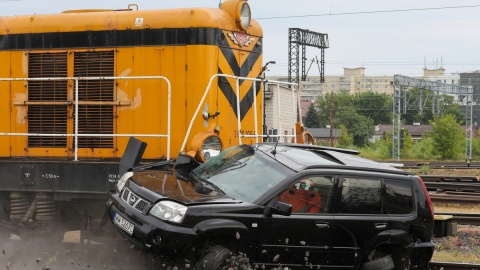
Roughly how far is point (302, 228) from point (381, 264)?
1.03 m

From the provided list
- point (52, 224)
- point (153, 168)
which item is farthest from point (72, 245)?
point (153, 168)

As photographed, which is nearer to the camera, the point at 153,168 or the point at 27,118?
the point at 153,168

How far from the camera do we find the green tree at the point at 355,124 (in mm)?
96875

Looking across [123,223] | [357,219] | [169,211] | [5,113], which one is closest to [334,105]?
[5,113]

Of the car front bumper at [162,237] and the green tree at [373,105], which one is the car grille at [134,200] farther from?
the green tree at [373,105]

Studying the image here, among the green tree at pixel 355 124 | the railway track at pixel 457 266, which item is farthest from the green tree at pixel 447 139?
the railway track at pixel 457 266

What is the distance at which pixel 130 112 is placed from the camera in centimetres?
977

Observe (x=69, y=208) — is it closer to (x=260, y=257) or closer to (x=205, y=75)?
(x=205, y=75)

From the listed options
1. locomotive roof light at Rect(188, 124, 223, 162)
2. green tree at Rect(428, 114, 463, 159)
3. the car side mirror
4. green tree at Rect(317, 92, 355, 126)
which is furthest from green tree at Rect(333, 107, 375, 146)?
the car side mirror

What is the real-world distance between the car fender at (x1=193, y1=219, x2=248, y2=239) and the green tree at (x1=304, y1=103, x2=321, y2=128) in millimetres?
100459

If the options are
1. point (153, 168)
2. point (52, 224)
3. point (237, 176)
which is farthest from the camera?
point (52, 224)

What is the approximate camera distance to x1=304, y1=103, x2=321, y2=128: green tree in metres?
108

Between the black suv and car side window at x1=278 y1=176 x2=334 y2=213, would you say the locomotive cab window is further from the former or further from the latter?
car side window at x1=278 y1=176 x2=334 y2=213

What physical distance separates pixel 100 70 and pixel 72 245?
2.49 m
